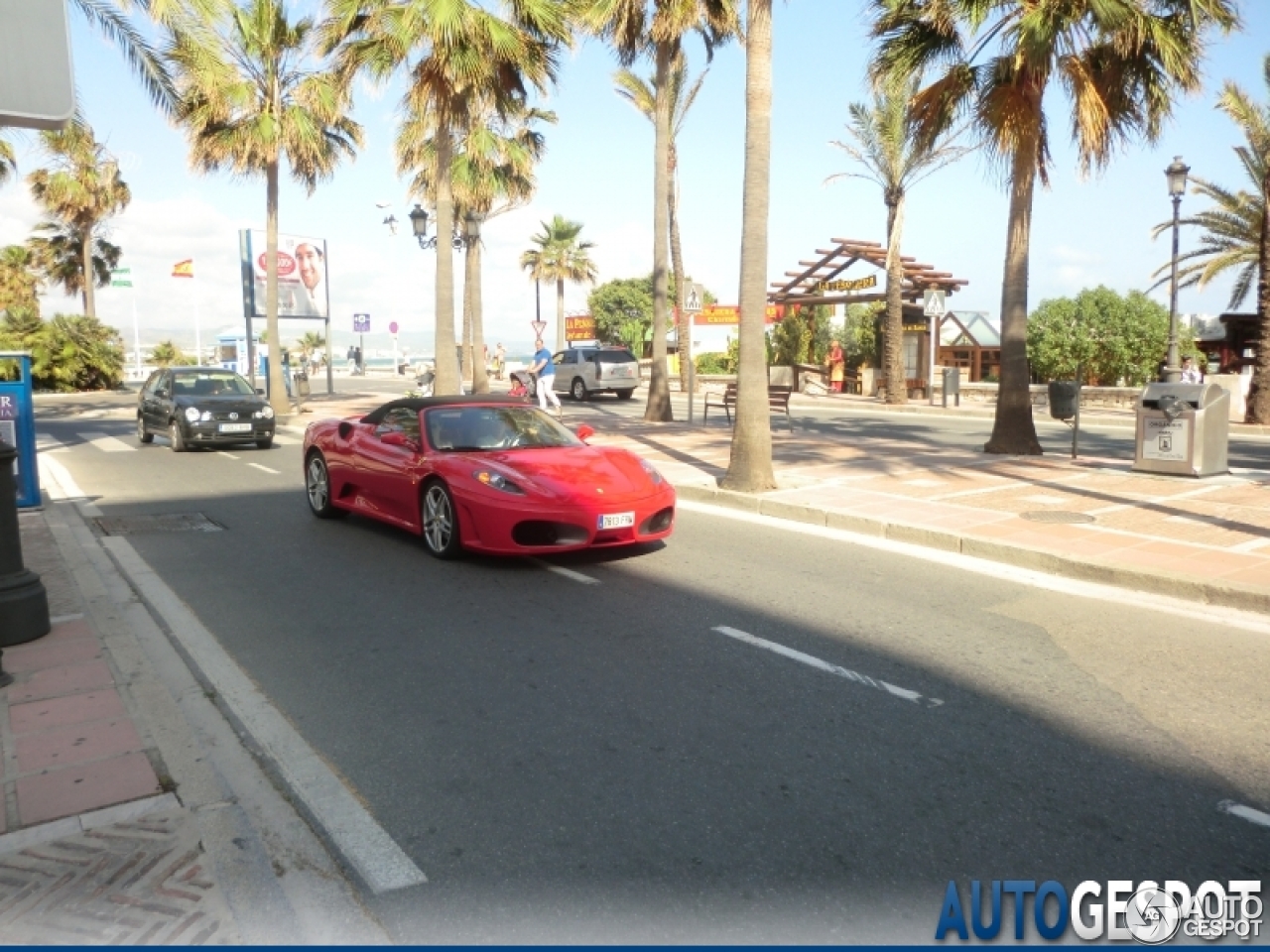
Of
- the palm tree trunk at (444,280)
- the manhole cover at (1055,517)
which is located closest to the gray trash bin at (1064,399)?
the manhole cover at (1055,517)

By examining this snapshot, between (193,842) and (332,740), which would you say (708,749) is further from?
(193,842)

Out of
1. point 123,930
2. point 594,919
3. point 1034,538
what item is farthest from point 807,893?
point 1034,538

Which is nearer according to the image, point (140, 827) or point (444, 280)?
point (140, 827)

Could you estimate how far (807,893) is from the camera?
337cm

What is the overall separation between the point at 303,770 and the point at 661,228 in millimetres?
19386

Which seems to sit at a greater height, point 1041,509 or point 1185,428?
point 1185,428

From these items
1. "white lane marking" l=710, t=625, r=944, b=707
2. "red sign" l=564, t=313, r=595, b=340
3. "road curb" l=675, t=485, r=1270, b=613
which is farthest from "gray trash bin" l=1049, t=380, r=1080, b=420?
"red sign" l=564, t=313, r=595, b=340

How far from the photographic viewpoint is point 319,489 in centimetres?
1082

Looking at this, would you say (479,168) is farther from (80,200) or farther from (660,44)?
(80,200)

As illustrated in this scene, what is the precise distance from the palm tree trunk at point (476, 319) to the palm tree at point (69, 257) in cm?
2178

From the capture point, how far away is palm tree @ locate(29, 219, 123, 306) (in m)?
47.5

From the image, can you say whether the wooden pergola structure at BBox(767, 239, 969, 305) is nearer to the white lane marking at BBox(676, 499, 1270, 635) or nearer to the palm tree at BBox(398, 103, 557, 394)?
the palm tree at BBox(398, 103, 557, 394)

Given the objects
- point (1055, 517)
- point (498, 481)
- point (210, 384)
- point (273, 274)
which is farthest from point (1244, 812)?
point (273, 274)

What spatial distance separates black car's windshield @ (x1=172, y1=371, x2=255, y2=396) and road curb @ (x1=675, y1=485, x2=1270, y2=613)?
1103 cm
